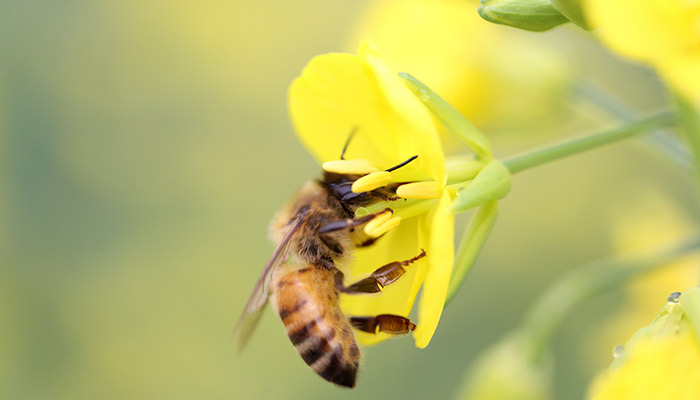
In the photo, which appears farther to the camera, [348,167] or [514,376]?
[514,376]

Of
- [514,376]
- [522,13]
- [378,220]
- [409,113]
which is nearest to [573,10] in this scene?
[522,13]

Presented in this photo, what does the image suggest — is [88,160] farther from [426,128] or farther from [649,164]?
[426,128]

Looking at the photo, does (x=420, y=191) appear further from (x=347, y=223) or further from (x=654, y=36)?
(x=654, y=36)

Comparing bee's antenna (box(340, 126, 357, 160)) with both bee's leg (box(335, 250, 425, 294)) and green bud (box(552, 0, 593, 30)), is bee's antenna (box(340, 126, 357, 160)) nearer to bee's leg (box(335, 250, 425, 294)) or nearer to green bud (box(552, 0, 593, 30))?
bee's leg (box(335, 250, 425, 294))

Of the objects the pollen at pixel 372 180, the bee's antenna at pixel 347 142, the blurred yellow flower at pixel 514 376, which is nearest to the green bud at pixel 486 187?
the pollen at pixel 372 180

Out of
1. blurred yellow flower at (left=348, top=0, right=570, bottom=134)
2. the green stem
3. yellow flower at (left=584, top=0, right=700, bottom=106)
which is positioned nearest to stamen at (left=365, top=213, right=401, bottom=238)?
yellow flower at (left=584, top=0, right=700, bottom=106)
